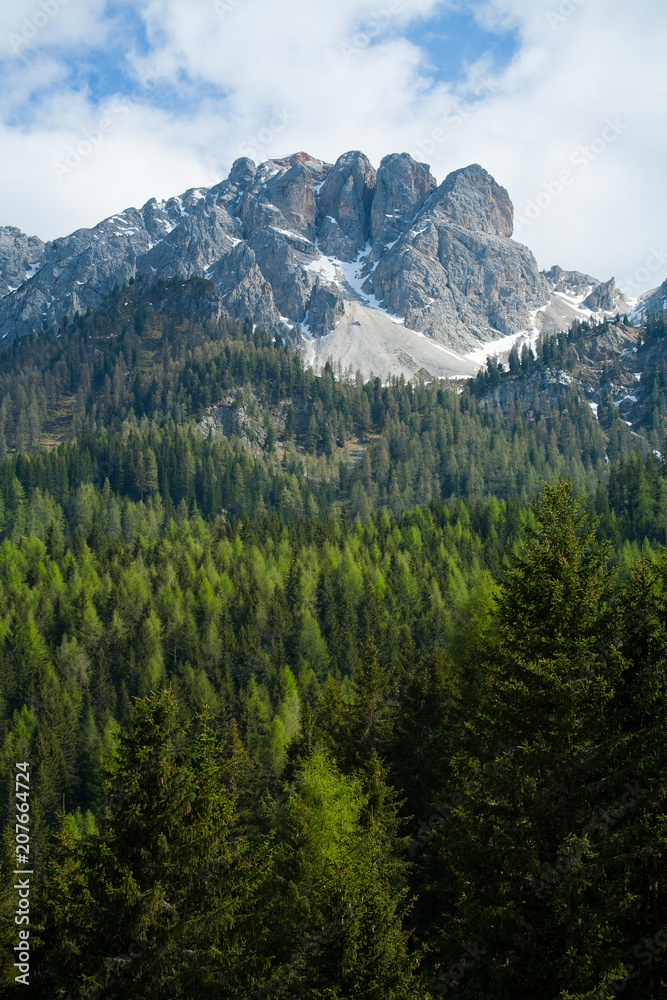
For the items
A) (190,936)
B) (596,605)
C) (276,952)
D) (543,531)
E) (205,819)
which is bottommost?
(276,952)

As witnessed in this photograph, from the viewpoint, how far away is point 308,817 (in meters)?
27.3

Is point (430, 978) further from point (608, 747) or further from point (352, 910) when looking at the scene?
point (608, 747)

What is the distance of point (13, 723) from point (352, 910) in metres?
67.1

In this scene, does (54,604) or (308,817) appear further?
(54,604)

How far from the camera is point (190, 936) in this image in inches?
667

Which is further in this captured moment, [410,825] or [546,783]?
[410,825]

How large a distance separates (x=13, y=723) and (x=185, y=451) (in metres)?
96.3

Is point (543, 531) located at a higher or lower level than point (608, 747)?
higher

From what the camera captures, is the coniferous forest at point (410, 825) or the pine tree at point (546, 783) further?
the coniferous forest at point (410, 825)

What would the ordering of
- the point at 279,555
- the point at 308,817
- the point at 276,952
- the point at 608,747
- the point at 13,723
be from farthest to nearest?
the point at 279,555 → the point at 13,723 → the point at 308,817 → the point at 276,952 → the point at 608,747

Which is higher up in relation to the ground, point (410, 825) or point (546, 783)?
point (546, 783)

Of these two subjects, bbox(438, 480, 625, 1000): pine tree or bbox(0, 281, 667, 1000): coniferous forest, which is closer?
bbox(438, 480, 625, 1000): pine tree

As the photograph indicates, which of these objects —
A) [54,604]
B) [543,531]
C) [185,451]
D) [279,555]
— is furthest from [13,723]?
[185,451]

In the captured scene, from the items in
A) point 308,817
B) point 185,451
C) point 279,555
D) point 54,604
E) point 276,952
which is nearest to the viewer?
point 276,952
